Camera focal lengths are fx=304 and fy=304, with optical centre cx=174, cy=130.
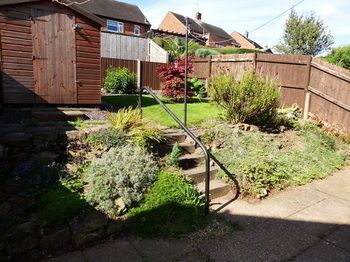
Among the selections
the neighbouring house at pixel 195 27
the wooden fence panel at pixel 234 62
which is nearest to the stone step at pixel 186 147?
the wooden fence panel at pixel 234 62

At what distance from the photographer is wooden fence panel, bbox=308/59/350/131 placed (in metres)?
8.30

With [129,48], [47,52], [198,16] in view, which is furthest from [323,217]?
[198,16]

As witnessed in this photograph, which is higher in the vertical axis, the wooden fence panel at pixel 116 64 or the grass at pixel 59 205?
the wooden fence panel at pixel 116 64

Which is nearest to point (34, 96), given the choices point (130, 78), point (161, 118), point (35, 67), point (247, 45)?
point (35, 67)

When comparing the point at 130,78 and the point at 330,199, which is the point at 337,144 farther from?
A: the point at 130,78

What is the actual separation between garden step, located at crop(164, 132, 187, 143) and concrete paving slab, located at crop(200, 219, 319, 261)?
232 centimetres

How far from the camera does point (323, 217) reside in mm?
4297

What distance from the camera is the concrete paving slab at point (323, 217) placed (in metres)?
3.97

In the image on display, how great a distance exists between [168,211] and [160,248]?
557 millimetres

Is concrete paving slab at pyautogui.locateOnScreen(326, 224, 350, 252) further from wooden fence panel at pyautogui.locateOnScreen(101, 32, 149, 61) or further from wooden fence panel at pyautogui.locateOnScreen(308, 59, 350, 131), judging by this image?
wooden fence panel at pyautogui.locateOnScreen(101, 32, 149, 61)

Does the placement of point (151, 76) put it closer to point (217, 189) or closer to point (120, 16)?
point (217, 189)

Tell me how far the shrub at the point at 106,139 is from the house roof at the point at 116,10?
23.2m

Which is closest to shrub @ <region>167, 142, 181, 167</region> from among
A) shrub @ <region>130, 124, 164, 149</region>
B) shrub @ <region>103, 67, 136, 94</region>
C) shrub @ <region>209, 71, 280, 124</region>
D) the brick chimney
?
shrub @ <region>130, 124, 164, 149</region>

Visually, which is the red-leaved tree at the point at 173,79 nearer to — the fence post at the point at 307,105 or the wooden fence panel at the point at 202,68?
the wooden fence panel at the point at 202,68
